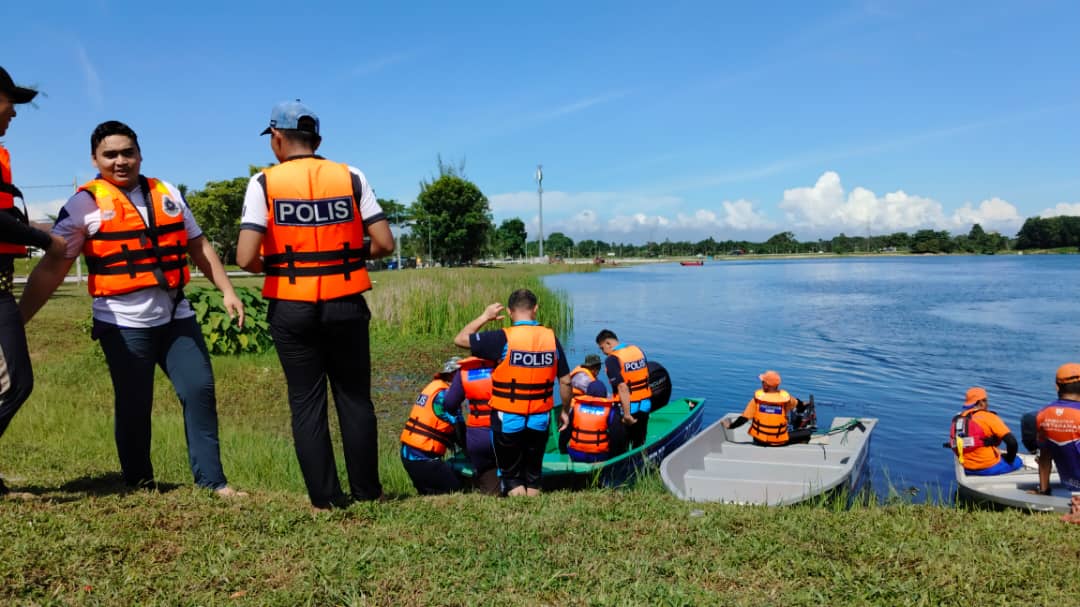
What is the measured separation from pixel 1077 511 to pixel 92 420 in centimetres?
985

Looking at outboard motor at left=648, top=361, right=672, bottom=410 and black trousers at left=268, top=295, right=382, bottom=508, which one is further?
outboard motor at left=648, top=361, right=672, bottom=410

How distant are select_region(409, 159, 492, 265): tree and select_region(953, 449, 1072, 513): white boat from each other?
62.8 m

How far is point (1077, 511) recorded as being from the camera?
5055 mm

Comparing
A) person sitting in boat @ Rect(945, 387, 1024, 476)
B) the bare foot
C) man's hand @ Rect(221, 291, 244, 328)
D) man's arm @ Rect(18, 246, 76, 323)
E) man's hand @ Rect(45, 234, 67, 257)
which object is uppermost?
man's hand @ Rect(45, 234, 67, 257)

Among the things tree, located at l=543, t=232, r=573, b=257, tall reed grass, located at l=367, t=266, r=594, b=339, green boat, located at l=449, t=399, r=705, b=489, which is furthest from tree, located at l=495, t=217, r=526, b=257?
green boat, located at l=449, t=399, r=705, b=489

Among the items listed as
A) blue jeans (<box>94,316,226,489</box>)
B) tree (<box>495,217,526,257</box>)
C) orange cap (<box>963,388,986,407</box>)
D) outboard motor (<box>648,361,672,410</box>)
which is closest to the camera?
blue jeans (<box>94,316,226,489</box>)

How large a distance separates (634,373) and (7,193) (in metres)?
7.13

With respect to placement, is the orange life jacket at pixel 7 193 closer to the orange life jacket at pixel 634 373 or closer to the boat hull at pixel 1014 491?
the orange life jacket at pixel 634 373

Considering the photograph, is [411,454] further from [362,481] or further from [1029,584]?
[1029,584]

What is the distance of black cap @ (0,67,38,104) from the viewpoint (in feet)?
12.7

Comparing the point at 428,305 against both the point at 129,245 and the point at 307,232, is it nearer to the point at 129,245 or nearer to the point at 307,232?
the point at 129,245

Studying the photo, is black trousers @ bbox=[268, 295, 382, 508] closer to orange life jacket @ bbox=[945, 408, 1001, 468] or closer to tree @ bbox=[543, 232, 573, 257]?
orange life jacket @ bbox=[945, 408, 1001, 468]

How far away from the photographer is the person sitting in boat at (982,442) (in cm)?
765

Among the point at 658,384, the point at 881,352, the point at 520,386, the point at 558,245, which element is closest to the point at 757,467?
the point at 658,384
